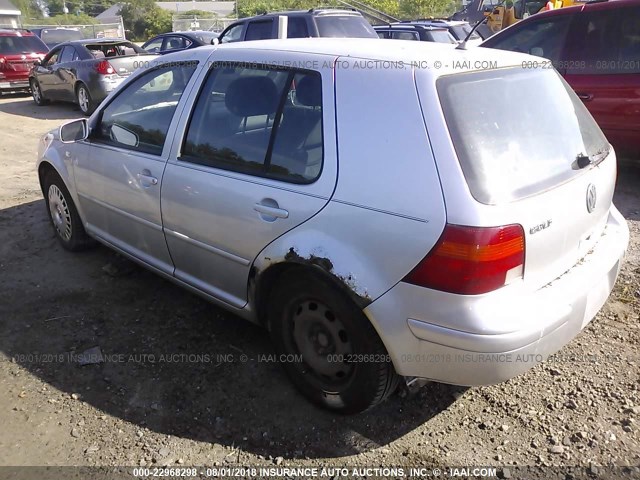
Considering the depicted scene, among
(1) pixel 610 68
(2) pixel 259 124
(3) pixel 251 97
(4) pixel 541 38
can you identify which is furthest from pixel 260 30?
(2) pixel 259 124

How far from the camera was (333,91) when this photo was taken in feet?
8.10

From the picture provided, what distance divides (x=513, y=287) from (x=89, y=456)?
202cm

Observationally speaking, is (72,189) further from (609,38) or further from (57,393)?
(609,38)

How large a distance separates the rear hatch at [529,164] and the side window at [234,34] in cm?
907

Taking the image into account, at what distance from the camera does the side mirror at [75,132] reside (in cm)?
398

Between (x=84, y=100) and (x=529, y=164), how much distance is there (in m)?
11.5

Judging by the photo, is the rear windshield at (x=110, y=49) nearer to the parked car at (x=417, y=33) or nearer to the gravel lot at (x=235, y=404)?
the parked car at (x=417, y=33)

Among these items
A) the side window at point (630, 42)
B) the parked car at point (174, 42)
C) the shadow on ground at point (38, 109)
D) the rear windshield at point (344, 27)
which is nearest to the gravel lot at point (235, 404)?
the side window at point (630, 42)

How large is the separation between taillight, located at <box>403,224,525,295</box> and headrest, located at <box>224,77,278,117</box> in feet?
3.85

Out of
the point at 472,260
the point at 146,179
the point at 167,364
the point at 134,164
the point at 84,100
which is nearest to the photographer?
the point at 472,260

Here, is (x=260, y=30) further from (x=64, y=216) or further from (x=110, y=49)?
(x=64, y=216)

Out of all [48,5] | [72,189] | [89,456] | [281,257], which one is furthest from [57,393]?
[48,5]

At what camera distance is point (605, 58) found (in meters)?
5.66

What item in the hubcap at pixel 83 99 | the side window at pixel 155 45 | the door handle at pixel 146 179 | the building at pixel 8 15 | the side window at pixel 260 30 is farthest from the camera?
the building at pixel 8 15
